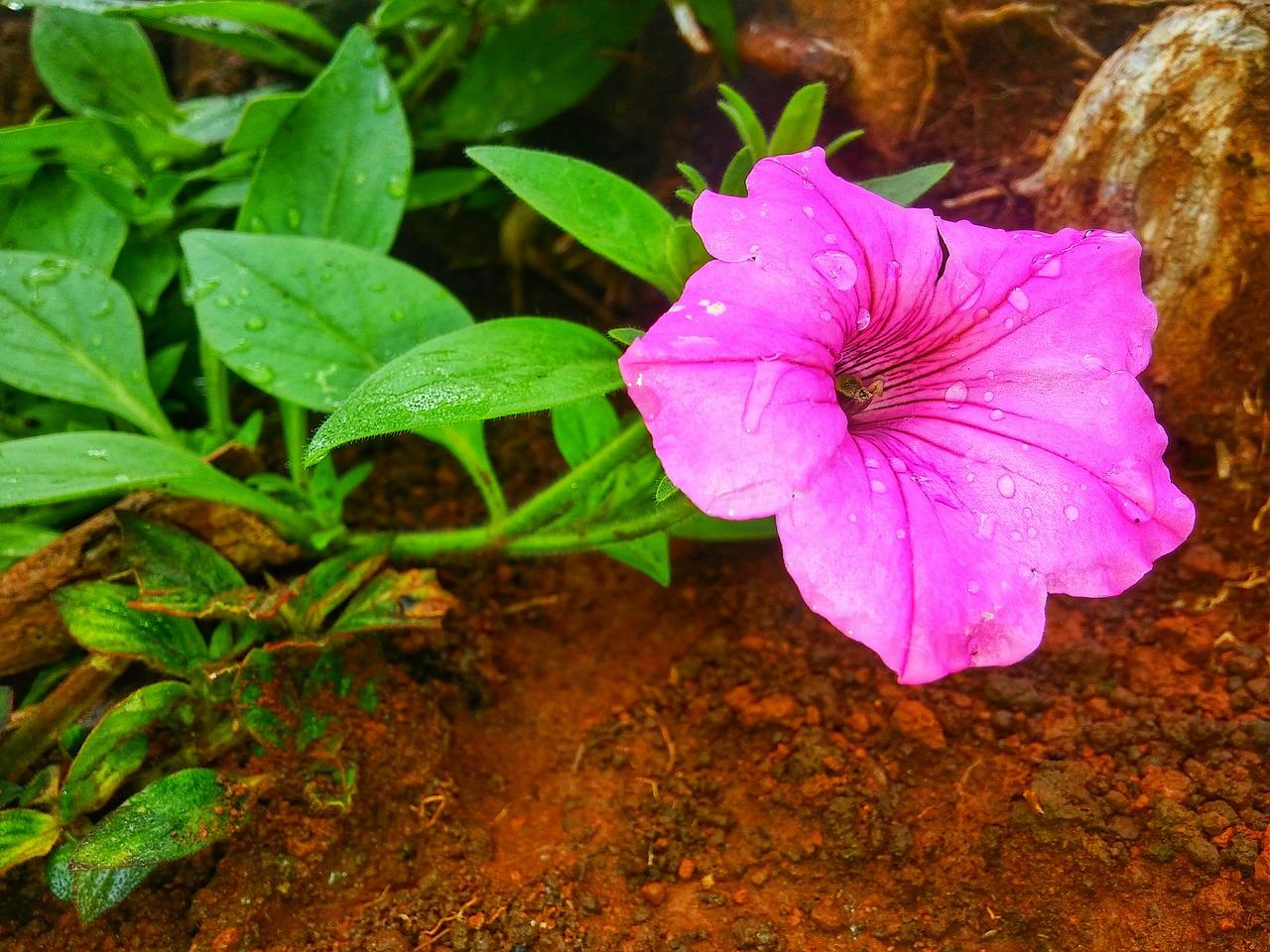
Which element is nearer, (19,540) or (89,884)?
(89,884)

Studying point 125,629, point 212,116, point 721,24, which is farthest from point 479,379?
point 212,116

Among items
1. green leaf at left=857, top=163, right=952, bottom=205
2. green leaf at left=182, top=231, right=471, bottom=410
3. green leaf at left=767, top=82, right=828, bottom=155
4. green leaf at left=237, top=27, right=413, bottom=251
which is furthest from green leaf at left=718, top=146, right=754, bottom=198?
green leaf at left=237, top=27, right=413, bottom=251

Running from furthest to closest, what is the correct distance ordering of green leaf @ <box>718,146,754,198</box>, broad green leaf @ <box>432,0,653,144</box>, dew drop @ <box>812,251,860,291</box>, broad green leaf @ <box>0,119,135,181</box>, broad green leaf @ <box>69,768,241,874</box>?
broad green leaf @ <box>432,0,653,144</box> → broad green leaf @ <box>0,119,135,181</box> → green leaf @ <box>718,146,754,198</box> → broad green leaf @ <box>69,768,241,874</box> → dew drop @ <box>812,251,860,291</box>

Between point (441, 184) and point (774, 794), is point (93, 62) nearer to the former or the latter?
point (441, 184)

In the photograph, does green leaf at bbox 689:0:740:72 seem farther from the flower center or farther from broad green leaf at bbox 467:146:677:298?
the flower center

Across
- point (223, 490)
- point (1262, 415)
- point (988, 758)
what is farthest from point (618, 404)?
point (1262, 415)

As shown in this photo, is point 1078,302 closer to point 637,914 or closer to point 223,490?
point 637,914

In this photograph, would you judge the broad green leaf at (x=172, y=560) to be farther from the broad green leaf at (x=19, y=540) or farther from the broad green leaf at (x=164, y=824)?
the broad green leaf at (x=164, y=824)
